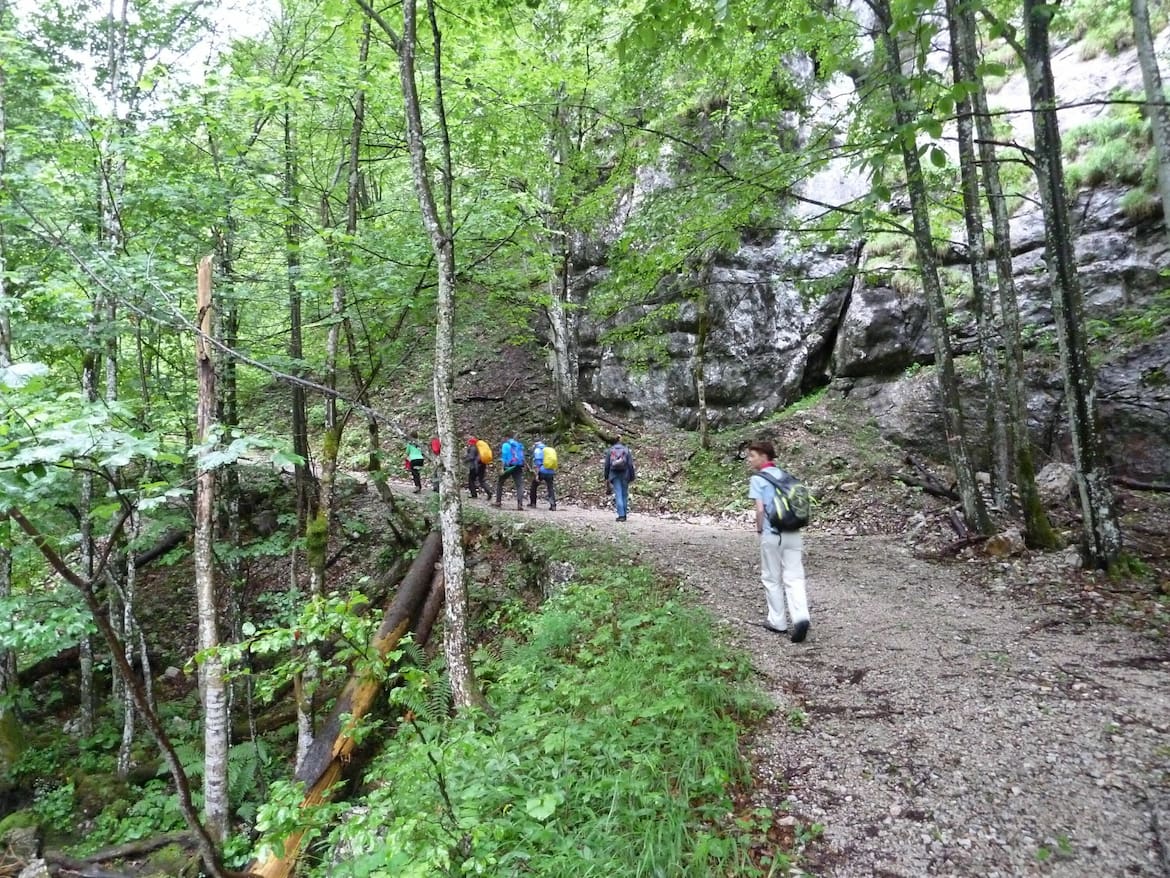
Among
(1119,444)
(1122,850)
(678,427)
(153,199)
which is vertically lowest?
(1122,850)

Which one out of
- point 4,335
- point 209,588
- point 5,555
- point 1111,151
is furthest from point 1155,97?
point 5,555

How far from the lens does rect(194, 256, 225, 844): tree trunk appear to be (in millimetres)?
5203

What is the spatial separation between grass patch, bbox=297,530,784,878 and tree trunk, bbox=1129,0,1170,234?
6201 mm

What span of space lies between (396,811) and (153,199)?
8387 millimetres

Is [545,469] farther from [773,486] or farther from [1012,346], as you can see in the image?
[1012,346]

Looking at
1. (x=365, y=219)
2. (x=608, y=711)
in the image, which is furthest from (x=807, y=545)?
(x=365, y=219)

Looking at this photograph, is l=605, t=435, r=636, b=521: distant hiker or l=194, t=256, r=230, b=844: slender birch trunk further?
l=605, t=435, r=636, b=521: distant hiker

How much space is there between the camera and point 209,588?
18.8 feet

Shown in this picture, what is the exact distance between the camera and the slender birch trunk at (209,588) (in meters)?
5.20

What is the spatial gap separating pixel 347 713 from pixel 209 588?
2.47 m

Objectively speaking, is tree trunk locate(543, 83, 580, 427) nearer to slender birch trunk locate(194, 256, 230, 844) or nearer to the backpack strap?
the backpack strap

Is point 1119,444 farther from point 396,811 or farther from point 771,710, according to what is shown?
point 396,811

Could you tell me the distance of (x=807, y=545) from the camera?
10594 mm

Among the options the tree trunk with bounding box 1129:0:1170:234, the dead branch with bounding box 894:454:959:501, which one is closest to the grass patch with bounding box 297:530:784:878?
the tree trunk with bounding box 1129:0:1170:234
